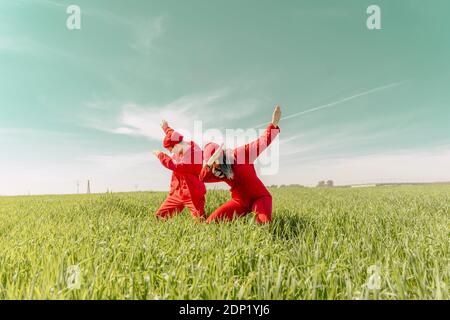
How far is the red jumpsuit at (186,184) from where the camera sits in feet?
16.4

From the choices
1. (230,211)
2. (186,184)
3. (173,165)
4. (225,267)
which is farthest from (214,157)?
(225,267)

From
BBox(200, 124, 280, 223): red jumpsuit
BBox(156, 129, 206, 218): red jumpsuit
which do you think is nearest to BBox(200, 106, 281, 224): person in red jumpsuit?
BBox(200, 124, 280, 223): red jumpsuit

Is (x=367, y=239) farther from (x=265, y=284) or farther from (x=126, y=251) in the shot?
(x=126, y=251)

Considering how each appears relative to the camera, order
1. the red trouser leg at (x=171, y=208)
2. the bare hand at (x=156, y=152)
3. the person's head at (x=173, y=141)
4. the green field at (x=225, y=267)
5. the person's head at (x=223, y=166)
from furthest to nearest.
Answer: the red trouser leg at (x=171, y=208) → the person's head at (x=173, y=141) → the bare hand at (x=156, y=152) → the person's head at (x=223, y=166) → the green field at (x=225, y=267)

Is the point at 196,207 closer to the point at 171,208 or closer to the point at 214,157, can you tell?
the point at 171,208

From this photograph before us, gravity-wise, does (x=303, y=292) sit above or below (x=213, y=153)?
below

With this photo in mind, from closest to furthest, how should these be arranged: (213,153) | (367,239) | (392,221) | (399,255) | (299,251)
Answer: (299,251), (399,255), (367,239), (392,221), (213,153)

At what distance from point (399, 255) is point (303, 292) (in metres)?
1.39

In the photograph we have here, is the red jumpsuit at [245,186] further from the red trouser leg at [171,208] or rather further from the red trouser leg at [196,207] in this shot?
the red trouser leg at [171,208]

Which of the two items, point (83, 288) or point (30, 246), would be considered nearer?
point (83, 288)

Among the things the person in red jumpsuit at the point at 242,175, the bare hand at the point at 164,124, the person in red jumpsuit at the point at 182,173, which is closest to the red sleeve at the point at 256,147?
the person in red jumpsuit at the point at 242,175
